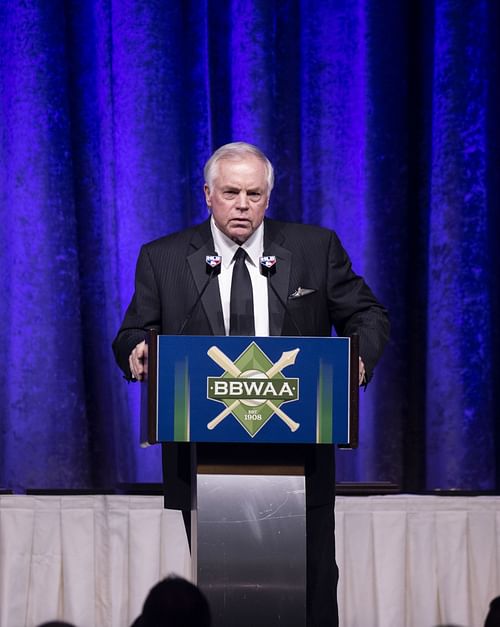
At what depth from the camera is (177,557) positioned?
385 cm

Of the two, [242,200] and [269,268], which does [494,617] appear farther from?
[242,200]

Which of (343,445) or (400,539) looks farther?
(400,539)

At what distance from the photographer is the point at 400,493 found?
3.90 m

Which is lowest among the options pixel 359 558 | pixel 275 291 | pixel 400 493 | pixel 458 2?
pixel 359 558

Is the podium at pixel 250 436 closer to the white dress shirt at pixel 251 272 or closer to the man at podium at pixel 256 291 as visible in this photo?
the man at podium at pixel 256 291

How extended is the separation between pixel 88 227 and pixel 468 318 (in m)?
1.54

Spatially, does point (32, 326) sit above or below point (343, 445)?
above

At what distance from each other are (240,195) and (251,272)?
8.3 inches

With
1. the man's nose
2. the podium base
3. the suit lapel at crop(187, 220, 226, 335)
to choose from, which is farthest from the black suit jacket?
the podium base

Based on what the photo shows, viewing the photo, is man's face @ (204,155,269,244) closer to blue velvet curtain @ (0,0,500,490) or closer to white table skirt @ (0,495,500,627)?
blue velvet curtain @ (0,0,500,490)

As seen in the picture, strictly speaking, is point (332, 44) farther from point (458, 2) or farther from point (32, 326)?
point (32, 326)

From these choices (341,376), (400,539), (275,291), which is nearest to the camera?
(341,376)

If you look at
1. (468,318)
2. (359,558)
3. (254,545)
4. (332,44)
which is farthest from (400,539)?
(332,44)

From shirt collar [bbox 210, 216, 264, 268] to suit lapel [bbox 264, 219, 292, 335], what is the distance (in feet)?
0.08
